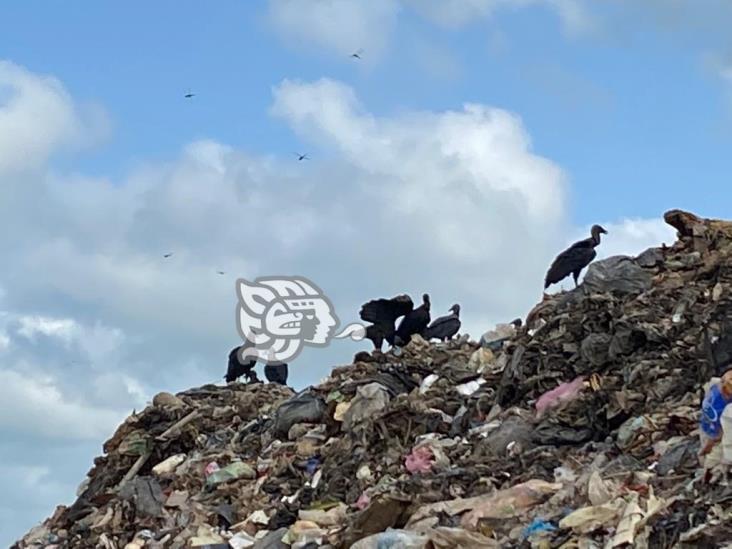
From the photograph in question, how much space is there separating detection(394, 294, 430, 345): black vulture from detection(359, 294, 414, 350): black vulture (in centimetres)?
7

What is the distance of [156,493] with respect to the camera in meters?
9.73

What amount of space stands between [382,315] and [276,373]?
177cm

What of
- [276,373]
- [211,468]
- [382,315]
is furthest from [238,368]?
[211,468]

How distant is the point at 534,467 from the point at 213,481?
127 inches

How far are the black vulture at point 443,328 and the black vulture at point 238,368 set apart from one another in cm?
223

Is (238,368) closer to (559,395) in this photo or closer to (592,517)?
Result: (559,395)

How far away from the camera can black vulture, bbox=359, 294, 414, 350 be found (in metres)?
12.5

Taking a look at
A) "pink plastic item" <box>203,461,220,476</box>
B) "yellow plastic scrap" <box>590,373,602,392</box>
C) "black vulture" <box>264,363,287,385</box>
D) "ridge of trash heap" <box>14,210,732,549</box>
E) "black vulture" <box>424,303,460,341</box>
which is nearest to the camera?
"ridge of trash heap" <box>14,210,732,549</box>

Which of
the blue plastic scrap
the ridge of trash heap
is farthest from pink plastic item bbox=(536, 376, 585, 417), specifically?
the blue plastic scrap

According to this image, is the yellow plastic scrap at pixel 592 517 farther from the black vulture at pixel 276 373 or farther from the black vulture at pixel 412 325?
the black vulture at pixel 276 373

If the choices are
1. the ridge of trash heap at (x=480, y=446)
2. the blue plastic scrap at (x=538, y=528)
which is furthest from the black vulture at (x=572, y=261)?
the blue plastic scrap at (x=538, y=528)

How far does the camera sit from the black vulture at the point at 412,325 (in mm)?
12516

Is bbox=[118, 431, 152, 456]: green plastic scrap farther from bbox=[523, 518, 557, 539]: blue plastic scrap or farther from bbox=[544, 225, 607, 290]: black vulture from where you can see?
bbox=[523, 518, 557, 539]: blue plastic scrap

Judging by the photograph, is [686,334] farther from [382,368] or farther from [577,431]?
[382,368]
